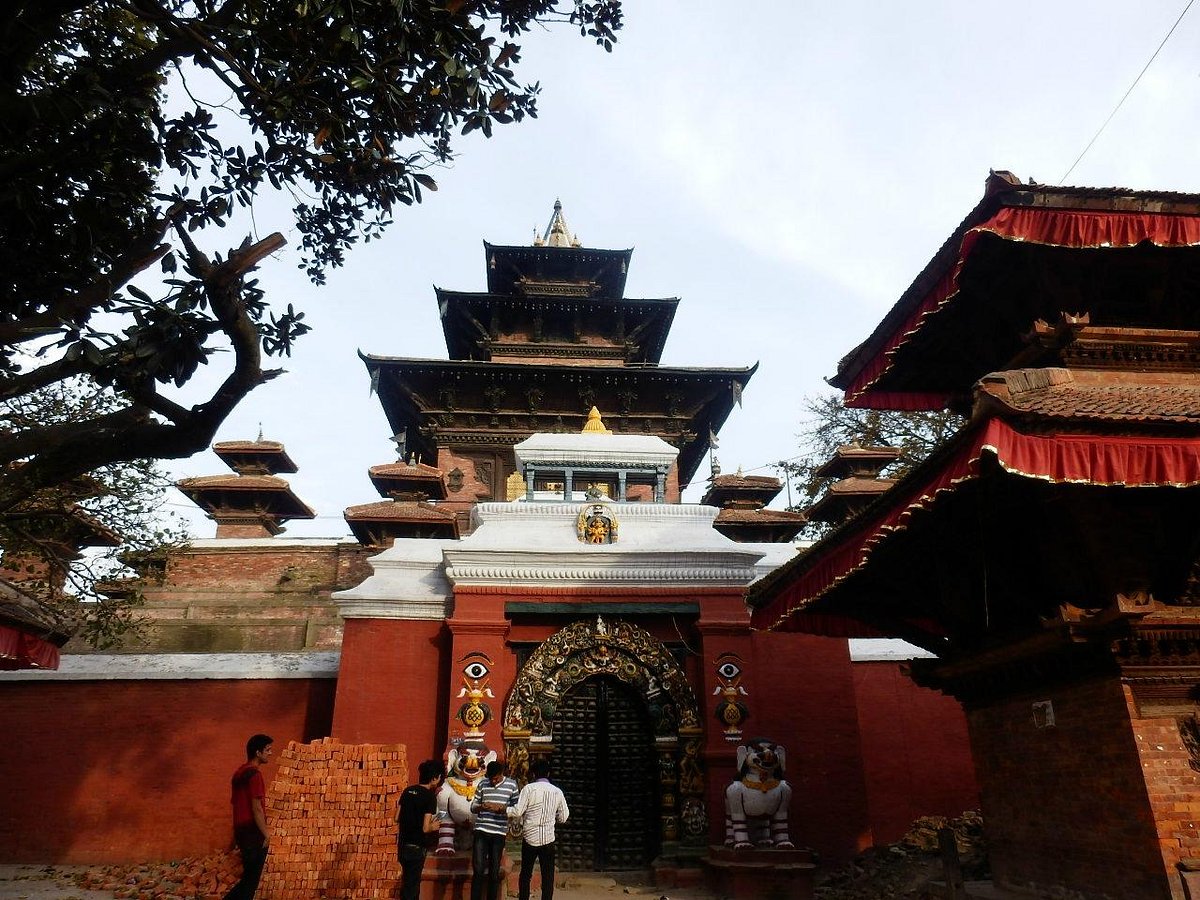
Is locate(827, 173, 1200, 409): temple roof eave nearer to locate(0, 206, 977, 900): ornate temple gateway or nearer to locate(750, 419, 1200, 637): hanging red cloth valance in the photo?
locate(750, 419, 1200, 637): hanging red cloth valance

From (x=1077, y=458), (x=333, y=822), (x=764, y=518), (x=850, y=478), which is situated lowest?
(x=333, y=822)

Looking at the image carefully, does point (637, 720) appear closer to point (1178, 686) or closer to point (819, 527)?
point (1178, 686)

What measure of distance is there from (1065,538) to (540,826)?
4.79m

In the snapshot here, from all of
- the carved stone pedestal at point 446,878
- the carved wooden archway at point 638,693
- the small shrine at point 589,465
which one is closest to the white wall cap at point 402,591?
the carved wooden archway at point 638,693

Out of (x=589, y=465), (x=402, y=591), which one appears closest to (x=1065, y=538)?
(x=402, y=591)

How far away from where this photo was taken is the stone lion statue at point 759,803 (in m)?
8.89

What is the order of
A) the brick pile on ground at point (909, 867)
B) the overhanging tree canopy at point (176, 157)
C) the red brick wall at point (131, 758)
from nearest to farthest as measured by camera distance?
the overhanging tree canopy at point (176, 157), the brick pile on ground at point (909, 867), the red brick wall at point (131, 758)

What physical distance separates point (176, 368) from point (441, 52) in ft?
8.10

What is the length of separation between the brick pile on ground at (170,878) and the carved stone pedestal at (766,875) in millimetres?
5132

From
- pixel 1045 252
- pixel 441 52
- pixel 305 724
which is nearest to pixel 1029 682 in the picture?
pixel 1045 252

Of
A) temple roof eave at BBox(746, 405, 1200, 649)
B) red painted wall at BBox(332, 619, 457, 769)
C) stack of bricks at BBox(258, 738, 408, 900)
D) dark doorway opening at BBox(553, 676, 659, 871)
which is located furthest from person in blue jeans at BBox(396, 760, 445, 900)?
temple roof eave at BBox(746, 405, 1200, 649)

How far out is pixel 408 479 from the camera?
64.9ft

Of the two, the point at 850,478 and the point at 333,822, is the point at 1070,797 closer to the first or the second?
the point at 333,822

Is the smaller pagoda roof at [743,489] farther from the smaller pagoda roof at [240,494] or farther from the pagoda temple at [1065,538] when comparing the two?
the pagoda temple at [1065,538]
